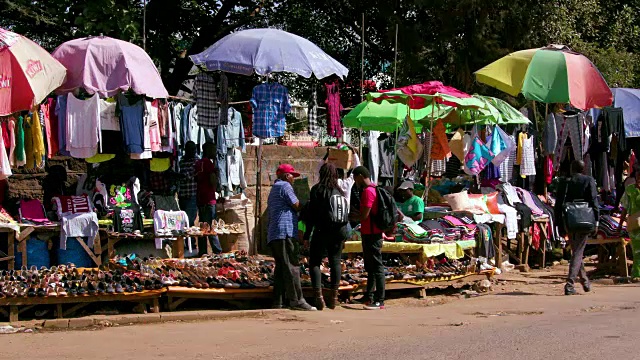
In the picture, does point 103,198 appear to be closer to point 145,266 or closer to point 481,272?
point 145,266

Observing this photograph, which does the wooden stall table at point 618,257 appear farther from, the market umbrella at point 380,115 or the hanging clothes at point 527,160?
the market umbrella at point 380,115

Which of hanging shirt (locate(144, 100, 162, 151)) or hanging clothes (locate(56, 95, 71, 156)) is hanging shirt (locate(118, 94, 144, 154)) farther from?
hanging clothes (locate(56, 95, 71, 156))

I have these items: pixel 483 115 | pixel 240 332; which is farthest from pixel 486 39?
pixel 240 332

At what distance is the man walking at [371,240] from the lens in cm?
1151

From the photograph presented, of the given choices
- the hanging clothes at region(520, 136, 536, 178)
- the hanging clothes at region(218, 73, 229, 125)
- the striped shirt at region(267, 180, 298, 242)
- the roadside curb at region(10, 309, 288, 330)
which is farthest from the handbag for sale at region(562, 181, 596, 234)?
the hanging clothes at region(218, 73, 229, 125)

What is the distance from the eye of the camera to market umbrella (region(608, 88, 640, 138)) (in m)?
17.8

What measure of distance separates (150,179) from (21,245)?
304 cm

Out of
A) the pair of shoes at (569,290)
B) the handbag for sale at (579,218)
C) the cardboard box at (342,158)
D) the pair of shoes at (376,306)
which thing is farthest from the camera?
the cardboard box at (342,158)

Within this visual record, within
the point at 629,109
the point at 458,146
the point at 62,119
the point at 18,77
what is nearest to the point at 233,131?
the point at 62,119

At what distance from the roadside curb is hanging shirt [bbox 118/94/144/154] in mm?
4095

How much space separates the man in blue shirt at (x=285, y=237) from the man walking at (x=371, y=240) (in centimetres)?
93

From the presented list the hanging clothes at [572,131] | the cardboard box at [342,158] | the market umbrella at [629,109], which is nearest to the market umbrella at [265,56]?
the cardboard box at [342,158]

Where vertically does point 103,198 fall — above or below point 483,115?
below

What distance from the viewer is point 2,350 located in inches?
329
